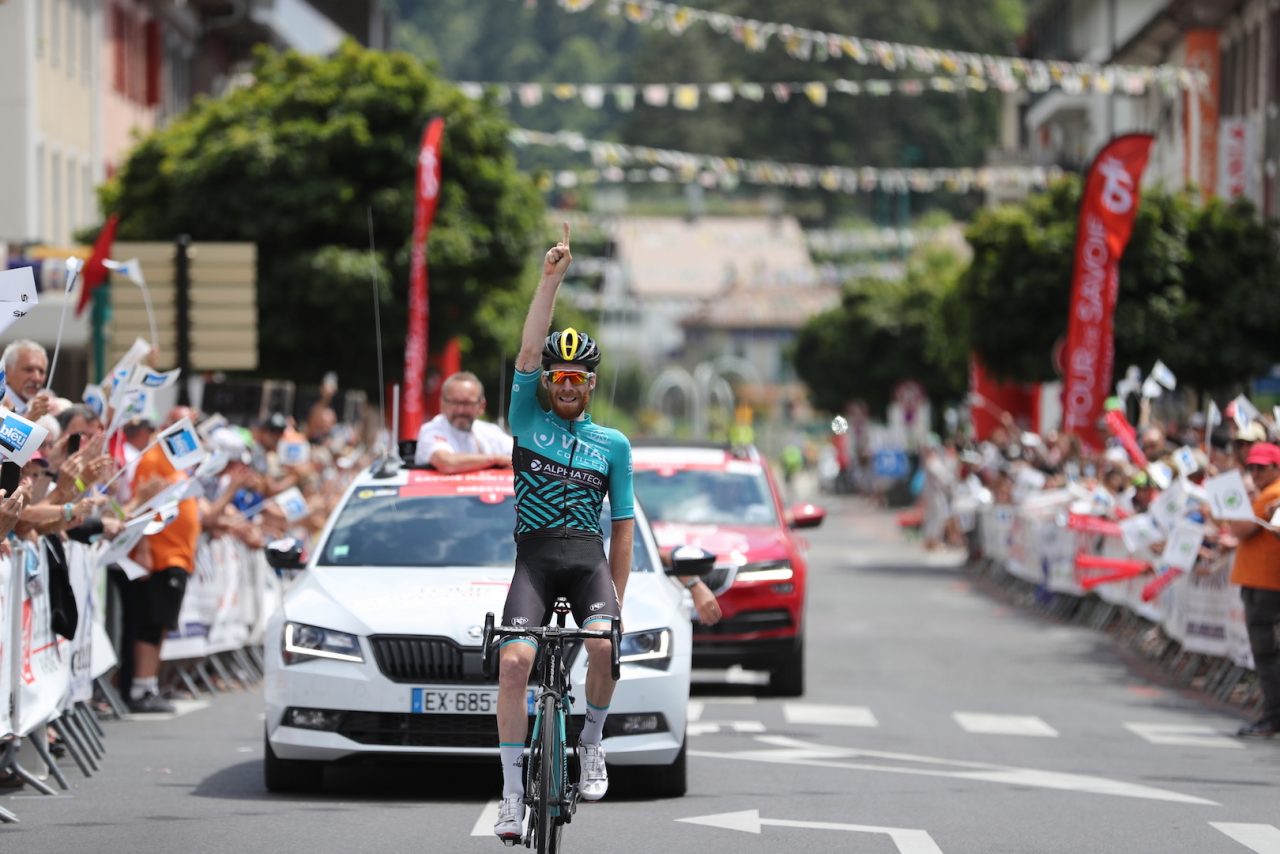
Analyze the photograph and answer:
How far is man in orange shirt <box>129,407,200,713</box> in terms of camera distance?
15.9 m

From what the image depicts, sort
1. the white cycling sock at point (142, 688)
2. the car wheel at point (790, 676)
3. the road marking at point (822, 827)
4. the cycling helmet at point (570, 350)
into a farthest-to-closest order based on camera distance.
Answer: the car wheel at point (790, 676) → the white cycling sock at point (142, 688) → the road marking at point (822, 827) → the cycling helmet at point (570, 350)

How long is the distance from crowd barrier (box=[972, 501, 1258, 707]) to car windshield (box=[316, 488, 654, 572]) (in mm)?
6293

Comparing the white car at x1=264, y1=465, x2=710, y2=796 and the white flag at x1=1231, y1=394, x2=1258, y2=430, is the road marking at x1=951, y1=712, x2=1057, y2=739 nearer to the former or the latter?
the white flag at x1=1231, y1=394, x2=1258, y2=430

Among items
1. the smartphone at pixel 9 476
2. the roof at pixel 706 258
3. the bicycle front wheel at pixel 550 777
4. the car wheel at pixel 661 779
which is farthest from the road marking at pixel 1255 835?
Answer: the roof at pixel 706 258

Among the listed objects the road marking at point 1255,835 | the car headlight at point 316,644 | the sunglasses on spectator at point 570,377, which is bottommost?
the road marking at point 1255,835

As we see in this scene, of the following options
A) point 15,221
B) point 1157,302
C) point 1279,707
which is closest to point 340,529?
point 1279,707

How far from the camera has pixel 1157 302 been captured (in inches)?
1513

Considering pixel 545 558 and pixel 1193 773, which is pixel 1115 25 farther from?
pixel 545 558

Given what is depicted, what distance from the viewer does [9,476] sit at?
10961 mm

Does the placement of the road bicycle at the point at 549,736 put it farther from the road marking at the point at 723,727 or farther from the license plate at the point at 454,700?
the road marking at the point at 723,727

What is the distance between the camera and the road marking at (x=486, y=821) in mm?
10477

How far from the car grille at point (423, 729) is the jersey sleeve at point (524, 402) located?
2312mm

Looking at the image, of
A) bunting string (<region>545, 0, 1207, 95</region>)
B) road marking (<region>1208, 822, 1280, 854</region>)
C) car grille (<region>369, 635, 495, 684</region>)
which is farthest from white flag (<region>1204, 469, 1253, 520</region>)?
bunting string (<region>545, 0, 1207, 95</region>)

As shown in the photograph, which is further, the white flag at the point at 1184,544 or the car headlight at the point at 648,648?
the white flag at the point at 1184,544
